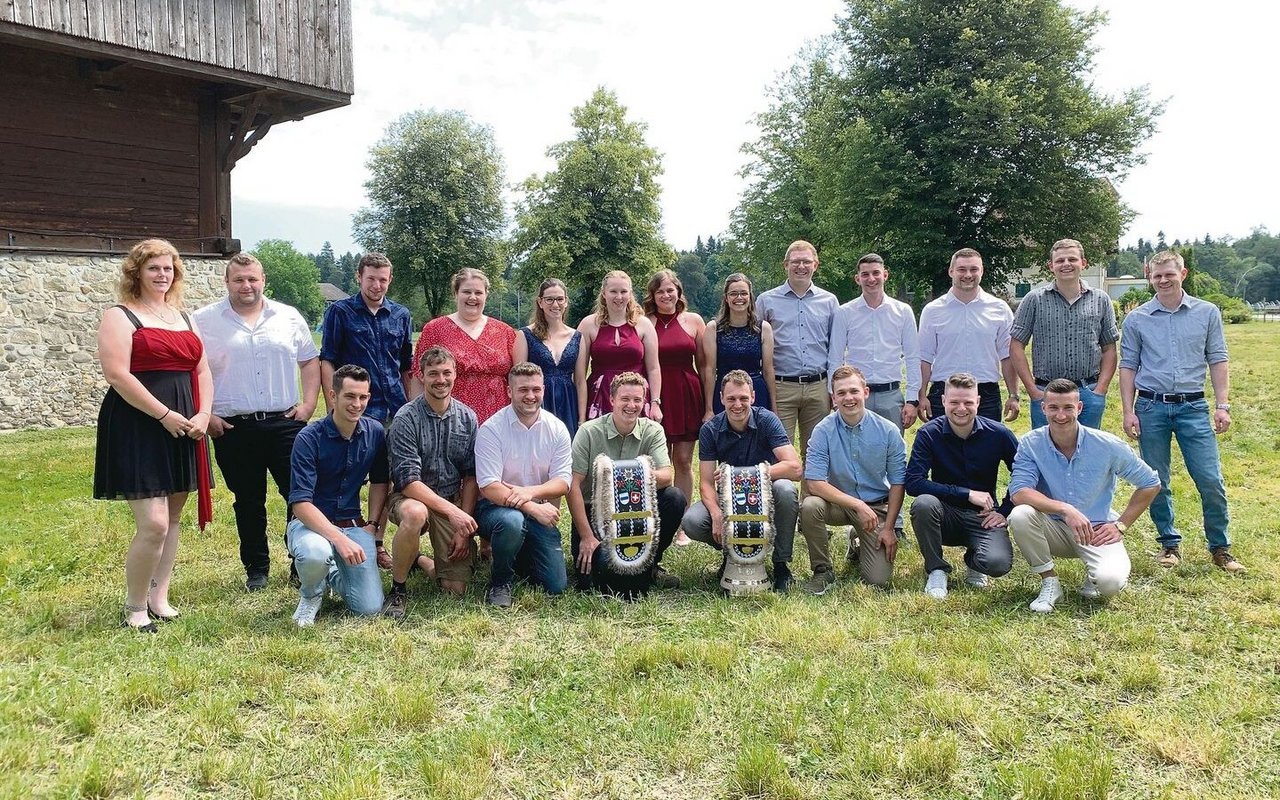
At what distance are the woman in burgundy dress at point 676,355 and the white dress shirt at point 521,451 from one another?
1.33 meters

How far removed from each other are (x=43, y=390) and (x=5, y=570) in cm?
911

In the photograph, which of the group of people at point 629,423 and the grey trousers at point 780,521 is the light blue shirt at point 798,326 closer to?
the group of people at point 629,423

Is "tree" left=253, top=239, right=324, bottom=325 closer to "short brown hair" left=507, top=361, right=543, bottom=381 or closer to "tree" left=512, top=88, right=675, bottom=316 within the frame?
"tree" left=512, top=88, right=675, bottom=316

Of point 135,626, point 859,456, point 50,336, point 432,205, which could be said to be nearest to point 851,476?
point 859,456

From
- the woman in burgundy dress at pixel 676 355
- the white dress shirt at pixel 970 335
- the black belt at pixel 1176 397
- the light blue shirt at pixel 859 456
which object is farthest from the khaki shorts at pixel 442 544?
the black belt at pixel 1176 397

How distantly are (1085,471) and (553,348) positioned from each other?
361 centimetres

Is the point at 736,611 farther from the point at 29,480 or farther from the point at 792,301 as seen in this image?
the point at 29,480

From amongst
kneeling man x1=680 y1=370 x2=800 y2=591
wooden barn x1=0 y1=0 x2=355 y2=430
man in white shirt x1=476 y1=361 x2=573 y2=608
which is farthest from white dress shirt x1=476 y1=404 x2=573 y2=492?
wooden barn x1=0 y1=0 x2=355 y2=430

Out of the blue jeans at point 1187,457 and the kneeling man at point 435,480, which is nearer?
the kneeling man at point 435,480

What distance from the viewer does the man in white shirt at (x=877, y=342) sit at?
6.47 metres

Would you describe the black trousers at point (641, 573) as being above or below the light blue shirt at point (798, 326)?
below

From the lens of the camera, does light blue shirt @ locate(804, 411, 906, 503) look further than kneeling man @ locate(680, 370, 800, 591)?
Yes

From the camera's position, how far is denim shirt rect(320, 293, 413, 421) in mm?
5676

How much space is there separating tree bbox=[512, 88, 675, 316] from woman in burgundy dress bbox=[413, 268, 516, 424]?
31319 millimetres
